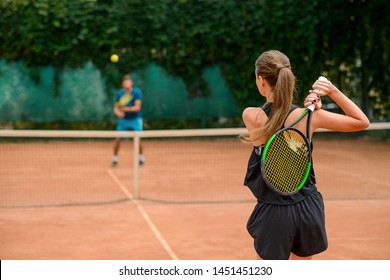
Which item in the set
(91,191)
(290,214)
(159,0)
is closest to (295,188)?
(290,214)

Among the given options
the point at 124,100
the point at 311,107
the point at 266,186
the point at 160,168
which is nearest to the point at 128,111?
the point at 124,100

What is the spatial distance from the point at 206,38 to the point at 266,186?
1315cm

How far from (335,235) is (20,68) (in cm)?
1117

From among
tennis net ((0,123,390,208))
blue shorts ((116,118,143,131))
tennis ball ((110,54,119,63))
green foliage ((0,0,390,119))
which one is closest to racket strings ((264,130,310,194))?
tennis net ((0,123,390,208))

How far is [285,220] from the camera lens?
2967 millimetres

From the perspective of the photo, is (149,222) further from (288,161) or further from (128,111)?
(128,111)

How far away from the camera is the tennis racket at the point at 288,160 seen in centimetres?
292

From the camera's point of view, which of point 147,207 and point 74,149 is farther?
point 74,149

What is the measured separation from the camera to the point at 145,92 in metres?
16.1

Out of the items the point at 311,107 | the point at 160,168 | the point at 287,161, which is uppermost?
the point at 311,107

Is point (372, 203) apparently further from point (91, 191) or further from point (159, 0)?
point (159, 0)

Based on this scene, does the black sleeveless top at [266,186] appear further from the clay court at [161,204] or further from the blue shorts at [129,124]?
the blue shorts at [129,124]

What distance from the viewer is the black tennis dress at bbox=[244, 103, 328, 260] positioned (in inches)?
117

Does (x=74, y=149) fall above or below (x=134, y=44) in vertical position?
below
